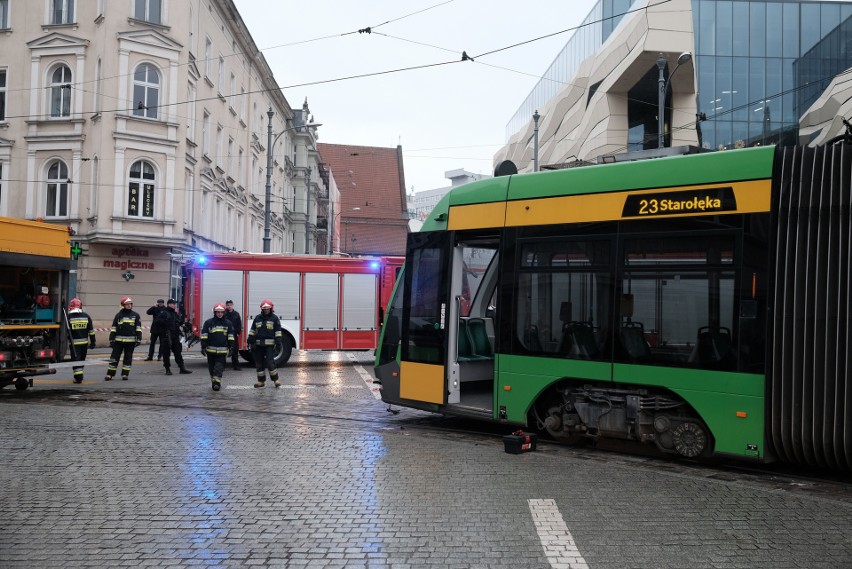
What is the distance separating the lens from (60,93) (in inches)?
1174

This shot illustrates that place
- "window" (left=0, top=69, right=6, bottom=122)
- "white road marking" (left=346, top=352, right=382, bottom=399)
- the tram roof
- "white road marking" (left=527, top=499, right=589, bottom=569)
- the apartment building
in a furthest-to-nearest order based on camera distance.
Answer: "window" (left=0, top=69, right=6, bottom=122)
the apartment building
"white road marking" (left=346, top=352, right=382, bottom=399)
the tram roof
"white road marking" (left=527, top=499, right=589, bottom=569)

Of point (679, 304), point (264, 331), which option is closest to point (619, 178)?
point (679, 304)

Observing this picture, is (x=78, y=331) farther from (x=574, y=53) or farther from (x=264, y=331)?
(x=574, y=53)

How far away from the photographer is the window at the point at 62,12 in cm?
2973

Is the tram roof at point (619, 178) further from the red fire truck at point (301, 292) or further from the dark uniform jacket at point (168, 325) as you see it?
the red fire truck at point (301, 292)

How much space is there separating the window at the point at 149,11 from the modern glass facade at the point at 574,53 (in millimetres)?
16623

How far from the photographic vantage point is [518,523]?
5.79m

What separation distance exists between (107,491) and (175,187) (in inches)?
955

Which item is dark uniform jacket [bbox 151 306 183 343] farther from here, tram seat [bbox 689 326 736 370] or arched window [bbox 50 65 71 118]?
arched window [bbox 50 65 71 118]

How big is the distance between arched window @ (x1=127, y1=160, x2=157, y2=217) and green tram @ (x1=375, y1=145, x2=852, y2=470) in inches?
858

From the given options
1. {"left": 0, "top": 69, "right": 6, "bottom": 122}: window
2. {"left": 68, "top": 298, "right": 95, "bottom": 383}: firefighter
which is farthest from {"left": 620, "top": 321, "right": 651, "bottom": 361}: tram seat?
{"left": 0, "top": 69, "right": 6, "bottom": 122}: window

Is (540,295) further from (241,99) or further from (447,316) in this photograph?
(241,99)

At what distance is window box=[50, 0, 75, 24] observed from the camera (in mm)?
29734

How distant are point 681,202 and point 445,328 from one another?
126 inches
